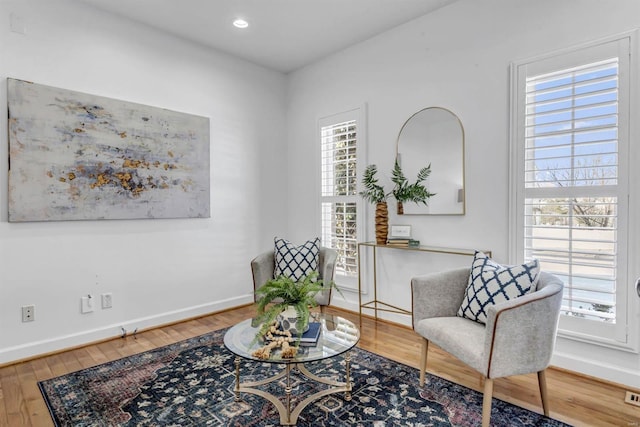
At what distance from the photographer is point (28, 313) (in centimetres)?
276

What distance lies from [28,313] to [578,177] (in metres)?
4.15

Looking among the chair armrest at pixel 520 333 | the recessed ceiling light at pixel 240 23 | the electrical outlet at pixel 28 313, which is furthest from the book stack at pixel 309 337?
the recessed ceiling light at pixel 240 23

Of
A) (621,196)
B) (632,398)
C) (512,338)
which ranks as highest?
(621,196)

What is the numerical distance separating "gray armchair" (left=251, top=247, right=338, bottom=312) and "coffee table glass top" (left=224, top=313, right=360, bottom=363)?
83 centimetres

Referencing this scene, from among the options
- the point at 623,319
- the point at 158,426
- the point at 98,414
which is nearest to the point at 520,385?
the point at 623,319

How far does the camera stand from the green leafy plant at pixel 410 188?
3215mm

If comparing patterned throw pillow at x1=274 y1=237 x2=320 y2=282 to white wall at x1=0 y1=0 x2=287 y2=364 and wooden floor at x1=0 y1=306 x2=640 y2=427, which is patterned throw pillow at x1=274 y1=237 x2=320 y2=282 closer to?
wooden floor at x1=0 y1=306 x2=640 y2=427

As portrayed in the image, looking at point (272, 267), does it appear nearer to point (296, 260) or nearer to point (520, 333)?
point (296, 260)

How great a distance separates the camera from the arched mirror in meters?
3.05

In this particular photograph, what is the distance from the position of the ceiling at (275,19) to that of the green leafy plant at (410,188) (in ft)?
4.53

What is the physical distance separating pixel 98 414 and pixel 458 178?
118 inches

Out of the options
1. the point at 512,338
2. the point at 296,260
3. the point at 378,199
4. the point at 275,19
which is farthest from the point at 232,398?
the point at 275,19

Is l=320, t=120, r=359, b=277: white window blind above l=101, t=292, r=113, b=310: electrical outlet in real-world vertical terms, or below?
above

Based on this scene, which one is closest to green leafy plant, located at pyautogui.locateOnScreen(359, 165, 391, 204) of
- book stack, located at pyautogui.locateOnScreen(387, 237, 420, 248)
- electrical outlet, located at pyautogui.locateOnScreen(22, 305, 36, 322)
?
book stack, located at pyautogui.locateOnScreen(387, 237, 420, 248)
